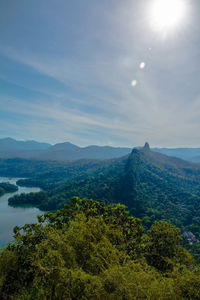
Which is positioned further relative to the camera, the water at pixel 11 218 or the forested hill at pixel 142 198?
the forested hill at pixel 142 198

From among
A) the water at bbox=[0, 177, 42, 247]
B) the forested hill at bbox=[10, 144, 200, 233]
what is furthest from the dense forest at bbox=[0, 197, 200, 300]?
the forested hill at bbox=[10, 144, 200, 233]

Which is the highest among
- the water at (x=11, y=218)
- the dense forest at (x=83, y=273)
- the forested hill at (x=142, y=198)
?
the dense forest at (x=83, y=273)

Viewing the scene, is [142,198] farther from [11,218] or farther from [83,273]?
[83,273]

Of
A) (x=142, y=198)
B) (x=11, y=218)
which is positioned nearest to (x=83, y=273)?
(x=11, y=218)

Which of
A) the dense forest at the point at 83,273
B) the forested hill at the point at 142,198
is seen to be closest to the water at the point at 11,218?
the forested hill at the point at 142,198

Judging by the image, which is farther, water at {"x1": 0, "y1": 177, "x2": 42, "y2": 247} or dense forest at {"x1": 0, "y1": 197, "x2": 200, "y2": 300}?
water at {"x1": 0, "y1": 177, "x2": 42, "y2": 247}

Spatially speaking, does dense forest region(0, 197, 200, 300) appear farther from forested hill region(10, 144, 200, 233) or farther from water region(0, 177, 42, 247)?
forested hill region(10, 144, 200, 233)

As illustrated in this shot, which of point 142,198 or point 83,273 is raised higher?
point 83,273

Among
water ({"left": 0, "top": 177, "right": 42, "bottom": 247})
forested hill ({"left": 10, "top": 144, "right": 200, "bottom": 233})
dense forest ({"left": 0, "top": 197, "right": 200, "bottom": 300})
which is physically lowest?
water ({"left": 0, "top": 177, "right": 42, "bottom": 247})

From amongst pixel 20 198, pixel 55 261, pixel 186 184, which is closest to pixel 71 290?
pixel 55 261

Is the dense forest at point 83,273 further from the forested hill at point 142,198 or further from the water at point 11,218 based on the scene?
the forested hill at point 142,198

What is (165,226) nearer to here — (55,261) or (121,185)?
(55,261)
